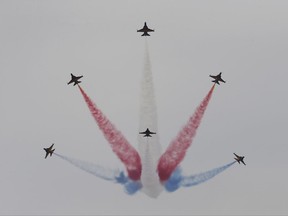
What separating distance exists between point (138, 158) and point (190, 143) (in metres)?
6.81

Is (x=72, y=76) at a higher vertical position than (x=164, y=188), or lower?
higher

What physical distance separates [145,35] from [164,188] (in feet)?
64.3

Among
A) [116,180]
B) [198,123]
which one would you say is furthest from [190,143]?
[116,180]

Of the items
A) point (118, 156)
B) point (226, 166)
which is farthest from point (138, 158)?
point (226, 166)

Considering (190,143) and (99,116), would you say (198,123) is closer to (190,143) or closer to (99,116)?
(190,143)

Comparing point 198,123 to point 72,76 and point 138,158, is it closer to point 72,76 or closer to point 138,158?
point 138,158

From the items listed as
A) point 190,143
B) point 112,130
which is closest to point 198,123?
point 190,143

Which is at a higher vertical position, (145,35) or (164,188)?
(145,35)

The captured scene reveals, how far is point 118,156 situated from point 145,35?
51.3ft

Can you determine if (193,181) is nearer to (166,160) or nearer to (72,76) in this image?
(166,160)

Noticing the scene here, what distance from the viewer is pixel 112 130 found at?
130625mm

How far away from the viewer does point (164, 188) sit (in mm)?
136375

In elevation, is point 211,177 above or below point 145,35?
below

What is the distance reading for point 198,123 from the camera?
431ft
